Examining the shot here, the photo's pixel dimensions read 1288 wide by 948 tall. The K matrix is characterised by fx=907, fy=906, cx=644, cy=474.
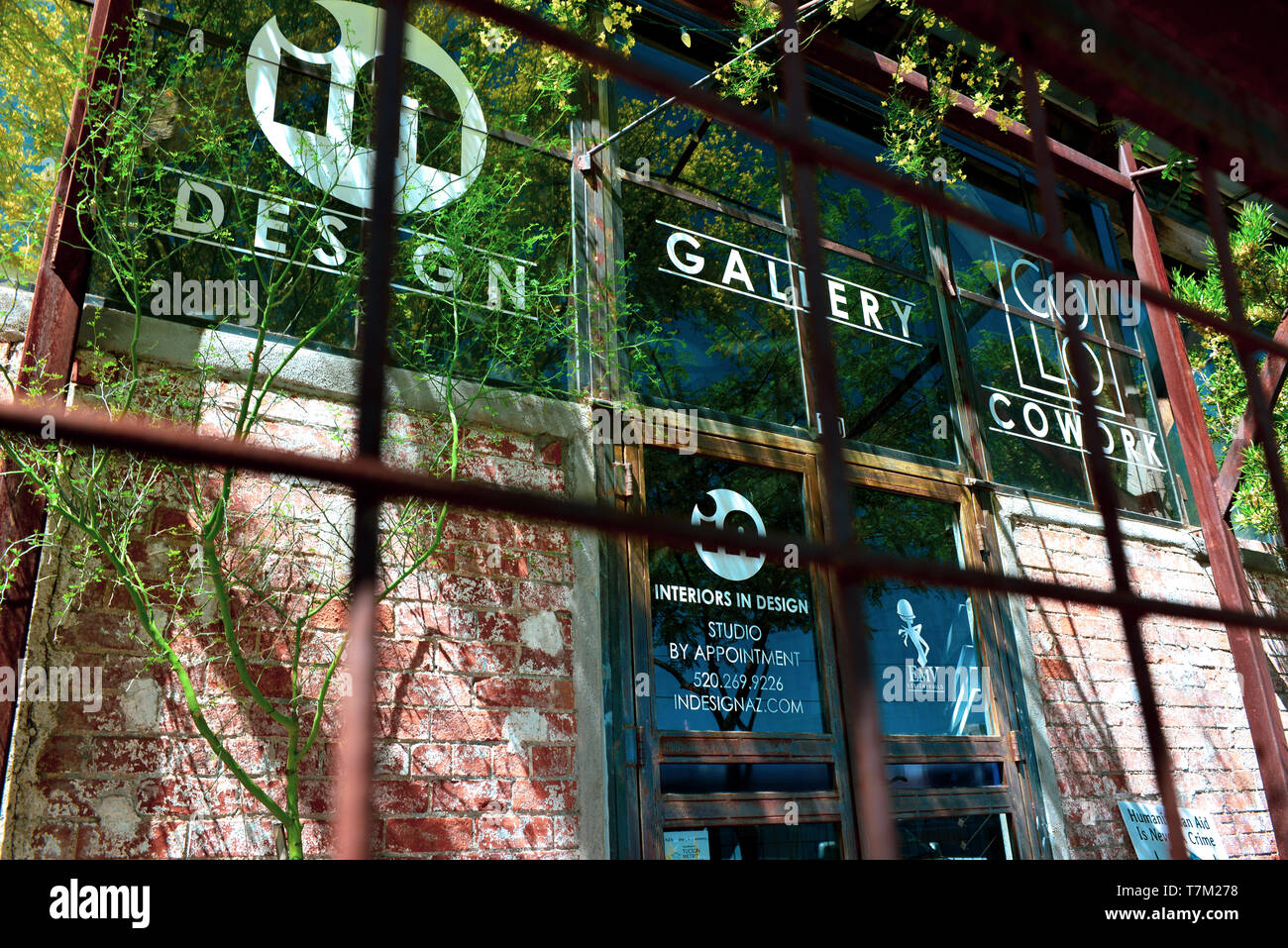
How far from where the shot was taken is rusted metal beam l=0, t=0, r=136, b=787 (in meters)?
1.97

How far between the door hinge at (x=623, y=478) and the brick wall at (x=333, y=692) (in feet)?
0.59

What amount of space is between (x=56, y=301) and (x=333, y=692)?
116cm

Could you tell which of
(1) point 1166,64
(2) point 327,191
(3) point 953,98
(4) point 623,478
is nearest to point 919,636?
(4) point 623,478

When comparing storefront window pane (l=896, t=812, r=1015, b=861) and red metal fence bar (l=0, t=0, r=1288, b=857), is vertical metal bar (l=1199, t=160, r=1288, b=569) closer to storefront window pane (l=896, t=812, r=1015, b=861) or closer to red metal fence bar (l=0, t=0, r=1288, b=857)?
red metal fence bar (l=0, t=0, r=1288, b=857)

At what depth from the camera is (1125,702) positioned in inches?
161

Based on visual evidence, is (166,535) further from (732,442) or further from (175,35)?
(732,442)

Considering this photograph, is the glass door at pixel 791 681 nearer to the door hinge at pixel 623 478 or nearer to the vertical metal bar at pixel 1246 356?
the door hinge at pixel 623 478

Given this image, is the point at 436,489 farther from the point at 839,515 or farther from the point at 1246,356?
the point at 1246,356

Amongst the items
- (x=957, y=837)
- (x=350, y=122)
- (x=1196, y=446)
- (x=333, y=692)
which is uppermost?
(x=350, y=122)

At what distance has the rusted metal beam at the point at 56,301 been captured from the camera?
77.5 inches

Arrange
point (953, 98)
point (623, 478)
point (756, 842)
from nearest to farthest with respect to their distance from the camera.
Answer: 1. point (756, 842)
2. point (623, 478)
3. point (953, 98)

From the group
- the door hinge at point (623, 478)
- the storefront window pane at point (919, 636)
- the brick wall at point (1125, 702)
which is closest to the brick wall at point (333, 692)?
the door hinge at point (623, 478)

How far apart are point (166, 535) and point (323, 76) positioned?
60.4 inches
